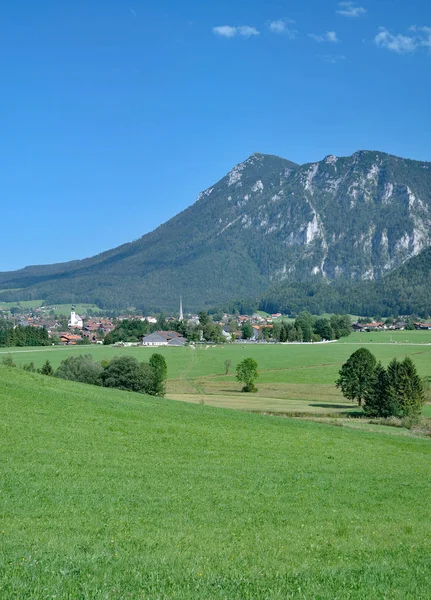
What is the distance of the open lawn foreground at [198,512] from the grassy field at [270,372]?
28.7 metres

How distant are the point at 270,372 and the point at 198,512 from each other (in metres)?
80.7

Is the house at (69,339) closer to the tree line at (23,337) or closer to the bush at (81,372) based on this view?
the tree line at (23,337)

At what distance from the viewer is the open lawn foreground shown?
422 inches

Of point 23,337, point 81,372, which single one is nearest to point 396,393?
point 81,372

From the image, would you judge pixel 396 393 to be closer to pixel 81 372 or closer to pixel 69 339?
pixel 81 372

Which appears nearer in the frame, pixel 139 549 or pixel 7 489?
pixel 139 549

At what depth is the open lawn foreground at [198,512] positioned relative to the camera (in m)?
10.7

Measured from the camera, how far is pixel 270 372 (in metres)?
96.7

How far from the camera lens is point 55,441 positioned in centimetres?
2488

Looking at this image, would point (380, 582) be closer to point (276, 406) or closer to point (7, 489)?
point (7, 489)

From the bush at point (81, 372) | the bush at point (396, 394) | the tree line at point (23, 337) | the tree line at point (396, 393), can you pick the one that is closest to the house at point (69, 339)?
the tree line at point (23, 337)

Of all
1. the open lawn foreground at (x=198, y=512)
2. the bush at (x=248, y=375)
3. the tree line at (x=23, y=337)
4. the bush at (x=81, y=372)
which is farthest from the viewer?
the tree line at (x=23, y=337)

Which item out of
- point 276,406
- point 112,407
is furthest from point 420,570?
point 276,406

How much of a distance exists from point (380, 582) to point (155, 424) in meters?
21.8
